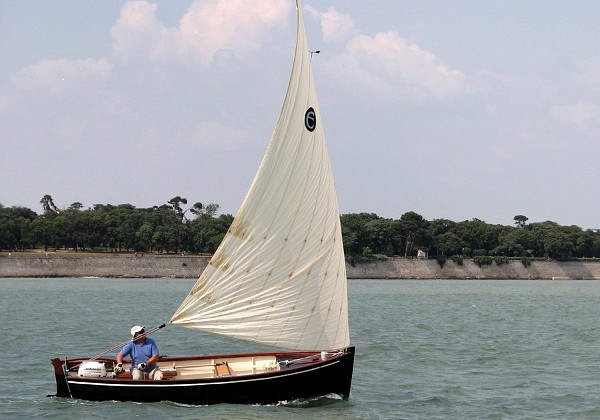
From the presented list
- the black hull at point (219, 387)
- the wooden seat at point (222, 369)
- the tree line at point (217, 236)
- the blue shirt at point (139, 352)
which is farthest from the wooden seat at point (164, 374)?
the tree line at point (217, 236)

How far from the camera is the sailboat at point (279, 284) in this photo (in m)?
22.5

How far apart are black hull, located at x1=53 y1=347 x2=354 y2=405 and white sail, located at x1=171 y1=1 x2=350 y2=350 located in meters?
0.67

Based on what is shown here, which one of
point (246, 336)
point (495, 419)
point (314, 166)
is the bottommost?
point (495, 419)

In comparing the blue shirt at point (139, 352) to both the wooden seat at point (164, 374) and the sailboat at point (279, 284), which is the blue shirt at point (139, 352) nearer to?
the wooden seat at point (164, 374)

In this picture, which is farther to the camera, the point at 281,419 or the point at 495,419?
the point at 495,419

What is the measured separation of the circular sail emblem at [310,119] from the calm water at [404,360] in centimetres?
638

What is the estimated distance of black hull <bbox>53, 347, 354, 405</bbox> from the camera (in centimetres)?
2267

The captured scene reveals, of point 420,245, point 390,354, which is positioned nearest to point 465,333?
point 390,354

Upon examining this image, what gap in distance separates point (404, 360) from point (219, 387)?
13.7 m

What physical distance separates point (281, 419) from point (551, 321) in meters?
40.0

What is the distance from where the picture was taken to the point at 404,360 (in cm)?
3525

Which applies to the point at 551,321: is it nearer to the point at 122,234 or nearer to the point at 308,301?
the point at 308,301

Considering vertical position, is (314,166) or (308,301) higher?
(314,166)

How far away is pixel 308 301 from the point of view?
23.0m
